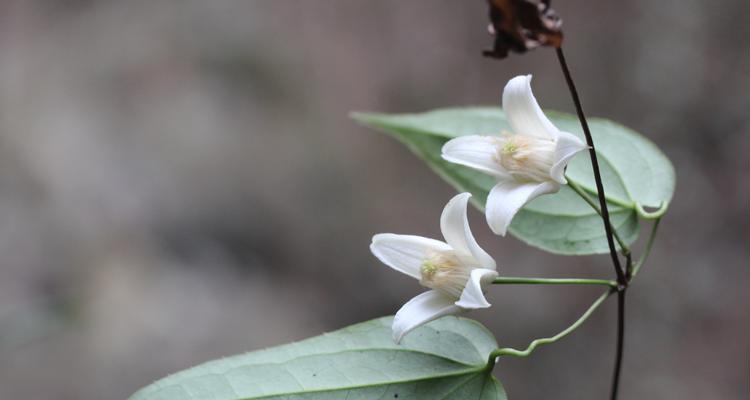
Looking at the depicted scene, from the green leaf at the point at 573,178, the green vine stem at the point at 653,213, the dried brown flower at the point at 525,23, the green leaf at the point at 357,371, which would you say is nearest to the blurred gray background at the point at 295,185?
the green leaf at the point at 573,178

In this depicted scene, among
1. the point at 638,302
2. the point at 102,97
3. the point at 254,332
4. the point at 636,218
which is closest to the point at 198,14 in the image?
the point at 102,97

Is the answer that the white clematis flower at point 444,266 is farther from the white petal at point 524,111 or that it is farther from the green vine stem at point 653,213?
the green vine stem at point 653,213

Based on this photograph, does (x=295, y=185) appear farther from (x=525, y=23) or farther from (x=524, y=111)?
(x=525, y=23)

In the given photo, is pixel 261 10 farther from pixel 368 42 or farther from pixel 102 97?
pixel 102 97

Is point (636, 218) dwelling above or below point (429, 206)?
above

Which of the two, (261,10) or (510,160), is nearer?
(510,160)

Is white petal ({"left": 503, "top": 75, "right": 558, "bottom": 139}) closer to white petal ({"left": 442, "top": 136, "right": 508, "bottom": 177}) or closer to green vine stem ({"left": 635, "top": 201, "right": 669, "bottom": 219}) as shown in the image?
white petal ({"left": 442, "top": 136, "right": 508, "bottom": 177})

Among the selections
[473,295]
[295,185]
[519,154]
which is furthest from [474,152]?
[295,185]

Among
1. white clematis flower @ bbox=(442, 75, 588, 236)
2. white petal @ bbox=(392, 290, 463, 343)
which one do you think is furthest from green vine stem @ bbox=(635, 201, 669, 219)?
white petal @ bbox=(392, 290, 463, 343)
